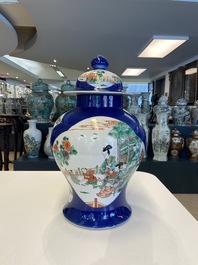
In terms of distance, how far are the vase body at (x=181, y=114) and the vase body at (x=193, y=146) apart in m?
0.30

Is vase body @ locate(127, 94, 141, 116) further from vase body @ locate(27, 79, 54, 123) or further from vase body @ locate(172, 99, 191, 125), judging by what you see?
vase body @ locate(27, 79, 54, 123)

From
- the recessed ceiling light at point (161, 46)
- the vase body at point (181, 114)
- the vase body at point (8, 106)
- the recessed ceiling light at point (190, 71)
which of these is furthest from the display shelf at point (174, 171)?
the recessed ceiling light at point (190, 71)

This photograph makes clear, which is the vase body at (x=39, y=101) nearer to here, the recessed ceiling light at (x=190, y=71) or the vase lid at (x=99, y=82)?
the vase lid at (x=99, y=82)

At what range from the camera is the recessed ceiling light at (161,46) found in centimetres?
374

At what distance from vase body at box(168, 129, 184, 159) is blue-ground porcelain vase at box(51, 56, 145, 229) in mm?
1882

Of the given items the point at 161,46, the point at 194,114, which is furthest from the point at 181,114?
the point at 161,46

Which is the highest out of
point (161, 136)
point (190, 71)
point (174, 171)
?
point (190, 71)

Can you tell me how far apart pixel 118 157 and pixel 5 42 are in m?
4.73

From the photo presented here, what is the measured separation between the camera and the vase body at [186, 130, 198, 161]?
2.26m

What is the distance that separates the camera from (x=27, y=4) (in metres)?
2.56

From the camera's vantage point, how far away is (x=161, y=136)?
2129 millimetres

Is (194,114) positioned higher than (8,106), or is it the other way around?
(8,106)

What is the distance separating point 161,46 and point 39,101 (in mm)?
3243

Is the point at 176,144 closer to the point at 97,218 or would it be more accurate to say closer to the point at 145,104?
the point at 145,104
